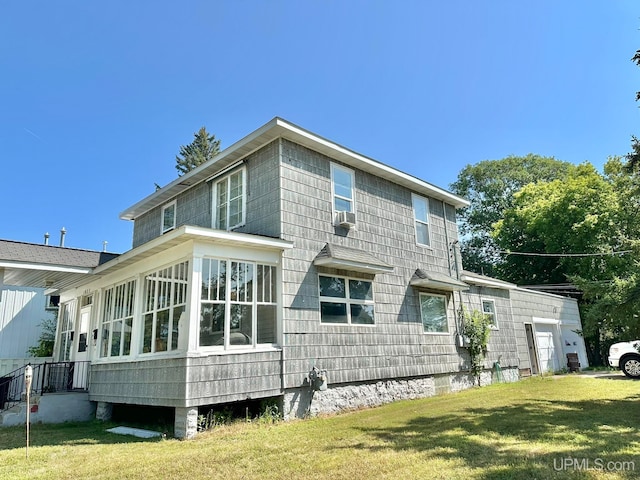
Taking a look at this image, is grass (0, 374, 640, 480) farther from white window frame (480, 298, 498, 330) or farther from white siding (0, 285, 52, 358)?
white siding (0, 285, 52, 358)

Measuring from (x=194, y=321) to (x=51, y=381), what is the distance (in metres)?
6.26

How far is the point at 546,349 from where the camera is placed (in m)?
17.4

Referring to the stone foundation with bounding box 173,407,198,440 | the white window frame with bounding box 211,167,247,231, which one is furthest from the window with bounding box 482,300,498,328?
the stone foundation with bounding box 173,407,198,440

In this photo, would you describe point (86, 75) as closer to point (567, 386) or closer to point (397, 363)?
point (397, 363)

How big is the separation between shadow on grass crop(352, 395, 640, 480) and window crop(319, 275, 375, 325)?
9.37ft

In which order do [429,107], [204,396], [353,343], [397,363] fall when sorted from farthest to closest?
1. [429,107]
2. [397,363]
3. [353,343]
4. [204,396]

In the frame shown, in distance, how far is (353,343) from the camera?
974 cm

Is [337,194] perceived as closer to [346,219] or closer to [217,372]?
[346,219]

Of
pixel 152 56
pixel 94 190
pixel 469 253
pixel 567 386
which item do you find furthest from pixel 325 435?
pixel 469 253

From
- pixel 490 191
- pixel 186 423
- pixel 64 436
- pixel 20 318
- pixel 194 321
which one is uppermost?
pixel 490 191

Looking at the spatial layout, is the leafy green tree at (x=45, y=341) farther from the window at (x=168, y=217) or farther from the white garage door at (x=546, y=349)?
the white garage door at (x=546, y=349)

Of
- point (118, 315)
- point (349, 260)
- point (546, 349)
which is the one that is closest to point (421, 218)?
point (349, 260)

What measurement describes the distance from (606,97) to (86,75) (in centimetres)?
1676

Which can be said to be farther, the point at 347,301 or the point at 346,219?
the point at 346,219
